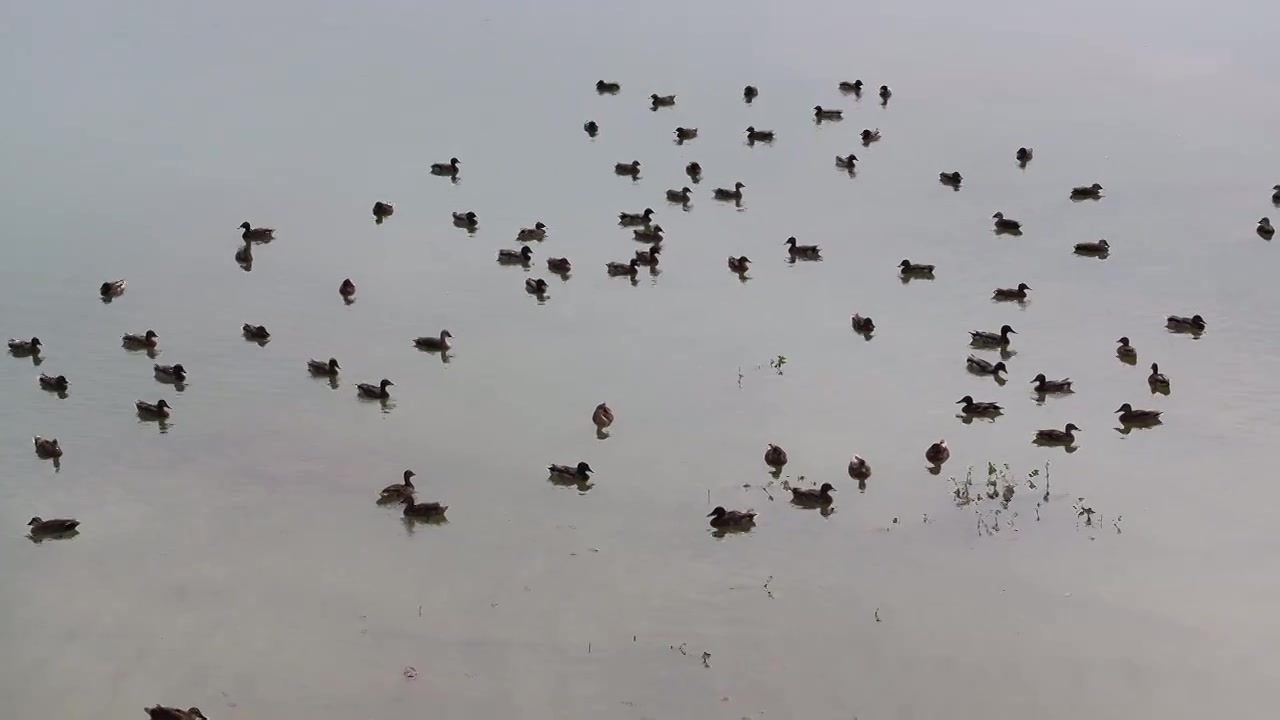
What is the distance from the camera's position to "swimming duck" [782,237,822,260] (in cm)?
2445

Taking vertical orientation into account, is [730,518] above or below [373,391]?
below

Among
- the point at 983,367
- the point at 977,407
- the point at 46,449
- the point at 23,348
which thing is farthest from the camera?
the point at 23,348

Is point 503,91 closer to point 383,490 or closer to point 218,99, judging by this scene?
point 218,99

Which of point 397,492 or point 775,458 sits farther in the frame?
point 775,458

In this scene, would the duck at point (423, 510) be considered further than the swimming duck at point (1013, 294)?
No

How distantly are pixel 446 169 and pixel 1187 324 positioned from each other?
1362 centimetres

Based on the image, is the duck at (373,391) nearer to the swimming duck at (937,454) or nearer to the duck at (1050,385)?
the swimming duck at (937,454)

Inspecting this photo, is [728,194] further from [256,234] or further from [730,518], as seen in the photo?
[730,518]

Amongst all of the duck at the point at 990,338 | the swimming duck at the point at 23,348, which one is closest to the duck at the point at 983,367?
the duck at the point at 990,338

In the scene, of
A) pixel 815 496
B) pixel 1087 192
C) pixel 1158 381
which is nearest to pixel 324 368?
pixel 815 496

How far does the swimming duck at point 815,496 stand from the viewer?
16625 mm

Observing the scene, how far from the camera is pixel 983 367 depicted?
20.4 m

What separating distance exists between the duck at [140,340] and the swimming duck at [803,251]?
9962 mm

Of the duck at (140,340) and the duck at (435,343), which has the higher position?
the duck at (140,340)
